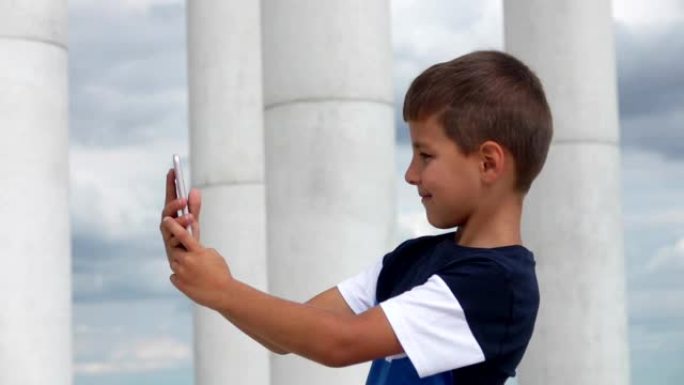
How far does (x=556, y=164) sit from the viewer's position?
18250 millimetres

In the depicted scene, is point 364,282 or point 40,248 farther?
point 40,248

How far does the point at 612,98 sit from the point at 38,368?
9154 mm

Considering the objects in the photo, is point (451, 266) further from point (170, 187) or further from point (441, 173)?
point (170, 187)

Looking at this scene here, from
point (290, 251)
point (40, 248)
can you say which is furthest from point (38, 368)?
point (290, 251)

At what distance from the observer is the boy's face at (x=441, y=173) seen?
197 inches

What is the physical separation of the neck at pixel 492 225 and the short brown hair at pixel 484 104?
179mm

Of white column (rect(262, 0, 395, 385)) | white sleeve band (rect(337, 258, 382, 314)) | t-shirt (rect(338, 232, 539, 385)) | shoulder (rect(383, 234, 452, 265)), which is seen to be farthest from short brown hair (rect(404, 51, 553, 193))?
white column (rect(262, 0, 395, 385))

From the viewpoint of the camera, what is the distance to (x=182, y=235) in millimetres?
4500

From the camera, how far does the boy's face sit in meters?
5.02

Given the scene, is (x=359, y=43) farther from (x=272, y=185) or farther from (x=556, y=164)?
(x=556, y=164)

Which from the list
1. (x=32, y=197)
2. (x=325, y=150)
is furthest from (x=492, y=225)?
(x=32, y=197)

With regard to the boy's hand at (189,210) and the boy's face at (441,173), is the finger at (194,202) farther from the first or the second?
the boy's face at (441,173)

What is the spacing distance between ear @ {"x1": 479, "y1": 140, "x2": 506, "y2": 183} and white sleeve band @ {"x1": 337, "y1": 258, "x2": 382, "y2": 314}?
86cm

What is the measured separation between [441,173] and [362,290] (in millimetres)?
887
